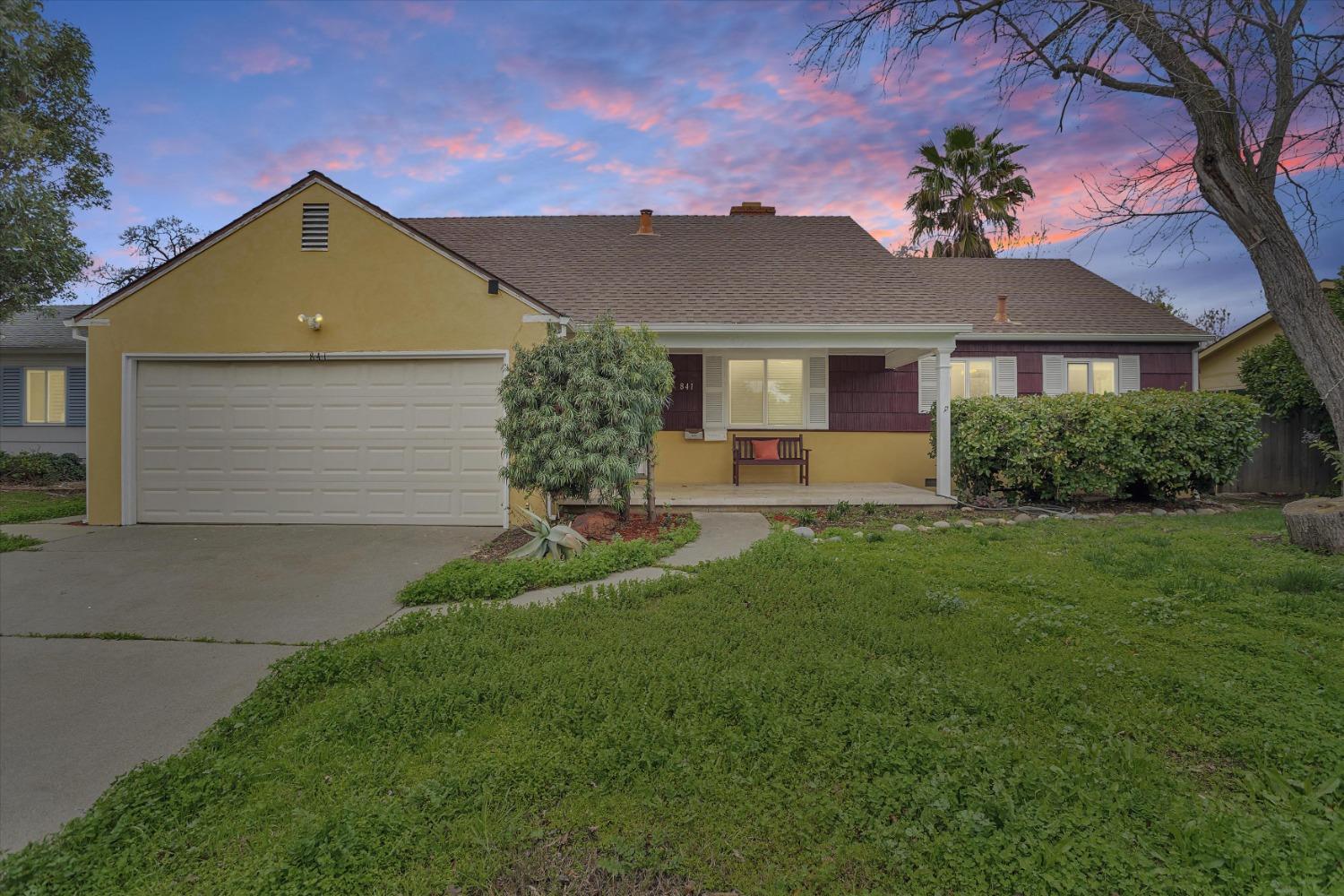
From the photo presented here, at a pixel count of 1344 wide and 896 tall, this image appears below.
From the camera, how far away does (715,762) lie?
2.66 m

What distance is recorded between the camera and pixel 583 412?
7.38m

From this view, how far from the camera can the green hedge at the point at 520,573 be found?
17.7ft

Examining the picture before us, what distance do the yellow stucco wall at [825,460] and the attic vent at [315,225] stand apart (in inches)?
242

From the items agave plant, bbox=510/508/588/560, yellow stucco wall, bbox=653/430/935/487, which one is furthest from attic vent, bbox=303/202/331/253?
yellow stucco wall, bbox=653/430/935/487

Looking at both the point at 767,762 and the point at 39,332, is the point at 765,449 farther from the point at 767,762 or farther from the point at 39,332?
the point at 39,332

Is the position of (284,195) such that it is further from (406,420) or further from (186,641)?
(186,641)

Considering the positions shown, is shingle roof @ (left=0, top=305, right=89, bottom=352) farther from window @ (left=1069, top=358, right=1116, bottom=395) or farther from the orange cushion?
window @ (left=1069, top=358, right=1116, bottom=395)

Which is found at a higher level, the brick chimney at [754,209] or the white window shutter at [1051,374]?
the brick chimney at [754,209]

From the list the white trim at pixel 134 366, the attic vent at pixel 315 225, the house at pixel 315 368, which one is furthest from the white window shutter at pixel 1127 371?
the attic vent at pixel 315 225

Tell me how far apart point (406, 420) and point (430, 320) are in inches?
54.3

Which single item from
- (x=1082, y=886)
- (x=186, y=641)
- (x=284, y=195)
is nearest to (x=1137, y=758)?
(x=1082, y=886)

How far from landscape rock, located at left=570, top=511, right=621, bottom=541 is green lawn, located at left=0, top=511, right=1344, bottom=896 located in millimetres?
2705

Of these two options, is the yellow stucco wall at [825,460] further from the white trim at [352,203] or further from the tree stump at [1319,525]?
the tree stump at [1319,525]

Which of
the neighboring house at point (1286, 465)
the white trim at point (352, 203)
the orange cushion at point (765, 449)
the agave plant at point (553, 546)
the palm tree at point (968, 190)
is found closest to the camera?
the agave plant at point (553, 546)
